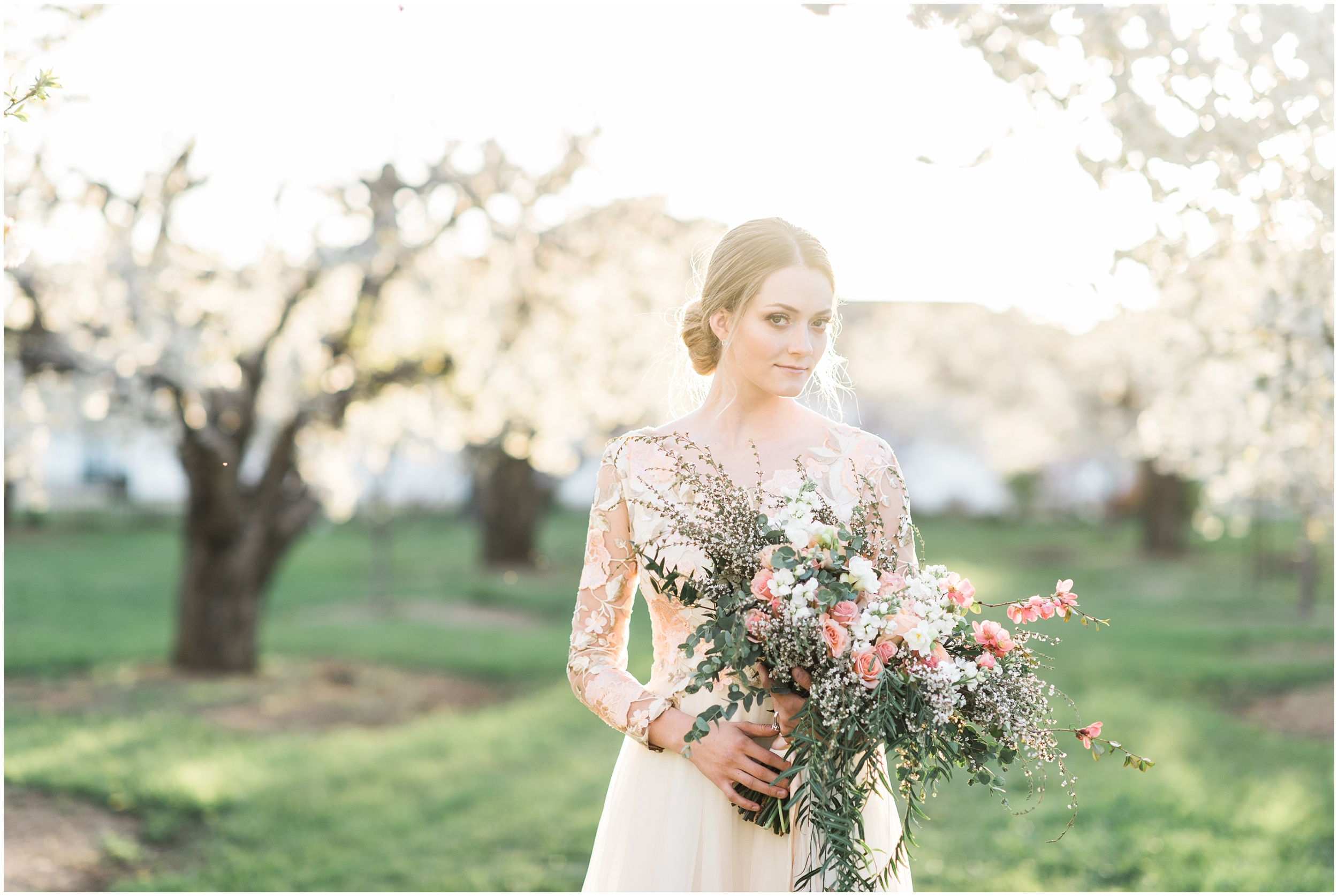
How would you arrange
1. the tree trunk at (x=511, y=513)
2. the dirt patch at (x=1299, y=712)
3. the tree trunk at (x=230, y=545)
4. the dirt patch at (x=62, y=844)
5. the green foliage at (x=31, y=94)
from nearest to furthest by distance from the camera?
1. the green foliage at (x=31, y=94)
2. the dirt patch at (x=62, y=844)
3. the dirt patch at (x=1299, y=712)
4. the tree trunk at (x=230, y=545)
5. the tree trunk at (x=511, y=513)

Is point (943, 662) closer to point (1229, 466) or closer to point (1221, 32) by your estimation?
point (1221, 32)

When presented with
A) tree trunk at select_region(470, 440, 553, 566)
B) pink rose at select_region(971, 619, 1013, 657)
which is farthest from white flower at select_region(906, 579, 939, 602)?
tree trunk at select_region(470, 440, 553, 566)

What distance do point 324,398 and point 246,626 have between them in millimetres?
2569

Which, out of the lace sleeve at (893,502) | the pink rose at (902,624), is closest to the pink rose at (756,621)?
the pink rose at (902,624)

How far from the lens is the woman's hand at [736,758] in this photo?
222 cm

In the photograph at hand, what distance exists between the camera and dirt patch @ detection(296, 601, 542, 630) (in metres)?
14.3

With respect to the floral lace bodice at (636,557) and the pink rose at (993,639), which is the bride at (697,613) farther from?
the pink rose at (993,639)

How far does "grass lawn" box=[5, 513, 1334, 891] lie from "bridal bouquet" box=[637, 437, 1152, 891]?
378cm

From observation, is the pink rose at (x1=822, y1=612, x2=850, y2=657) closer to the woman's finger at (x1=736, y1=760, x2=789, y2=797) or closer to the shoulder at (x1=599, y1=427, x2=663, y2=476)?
the woman's finger at (x1=736, y1=760, x2=789, y2=797)

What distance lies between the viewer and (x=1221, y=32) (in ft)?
11.8

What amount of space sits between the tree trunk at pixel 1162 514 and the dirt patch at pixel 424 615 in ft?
47.3

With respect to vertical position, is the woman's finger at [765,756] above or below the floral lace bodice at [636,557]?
below

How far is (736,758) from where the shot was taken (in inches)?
88.0

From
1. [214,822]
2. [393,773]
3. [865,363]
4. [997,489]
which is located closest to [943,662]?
[214,822]
